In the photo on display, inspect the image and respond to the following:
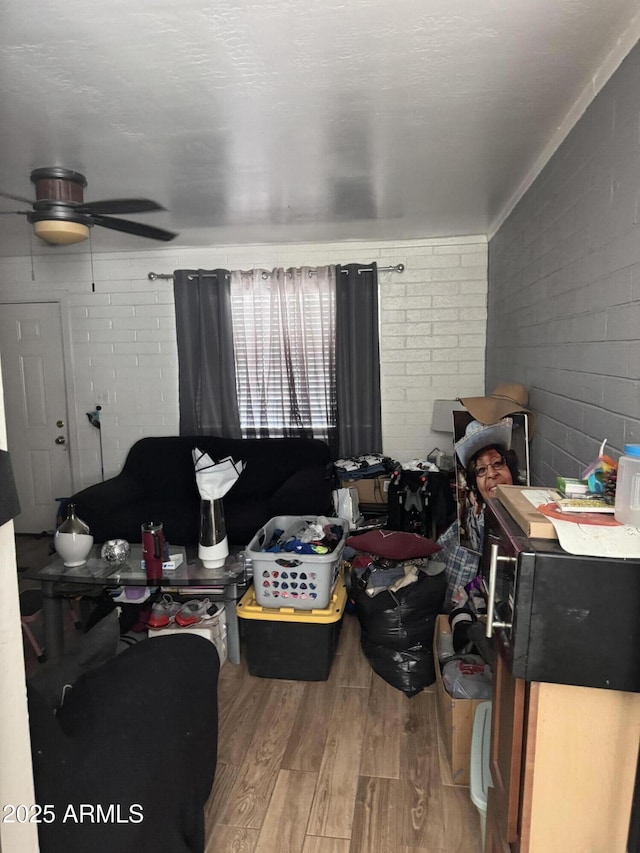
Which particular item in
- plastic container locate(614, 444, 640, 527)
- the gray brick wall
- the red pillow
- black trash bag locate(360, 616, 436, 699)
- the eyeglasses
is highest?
the gray brick wall

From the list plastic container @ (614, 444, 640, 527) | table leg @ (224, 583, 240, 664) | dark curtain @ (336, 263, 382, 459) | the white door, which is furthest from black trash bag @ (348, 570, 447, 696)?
the white door

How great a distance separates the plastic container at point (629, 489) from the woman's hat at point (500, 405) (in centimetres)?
130

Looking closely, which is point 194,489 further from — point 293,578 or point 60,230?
point 60,230

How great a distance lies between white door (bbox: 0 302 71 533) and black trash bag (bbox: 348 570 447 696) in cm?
330

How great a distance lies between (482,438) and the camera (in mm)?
2447

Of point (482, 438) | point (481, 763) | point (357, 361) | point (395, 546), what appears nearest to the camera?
point (481, 763)

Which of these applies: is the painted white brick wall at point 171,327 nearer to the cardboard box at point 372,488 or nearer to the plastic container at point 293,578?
the cardboard box at point 372,488

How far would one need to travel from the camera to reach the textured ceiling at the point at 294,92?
1.34m

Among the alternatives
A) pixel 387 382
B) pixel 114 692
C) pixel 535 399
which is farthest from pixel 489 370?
pixel 114 692

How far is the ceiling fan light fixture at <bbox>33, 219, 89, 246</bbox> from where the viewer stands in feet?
7.66

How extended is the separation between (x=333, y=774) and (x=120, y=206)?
2346 mm

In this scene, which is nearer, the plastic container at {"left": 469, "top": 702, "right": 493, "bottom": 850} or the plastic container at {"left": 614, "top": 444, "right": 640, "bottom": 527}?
the plastic container at {"left": 614, "top": 444, "right": 640, "bottom": 527}

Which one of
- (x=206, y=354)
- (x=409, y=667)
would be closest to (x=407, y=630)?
(x=409, y=667)

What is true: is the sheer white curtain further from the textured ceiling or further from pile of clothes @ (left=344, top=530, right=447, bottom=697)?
pile of clothes @ (left=344, top=530, right=447, bottom=697)
